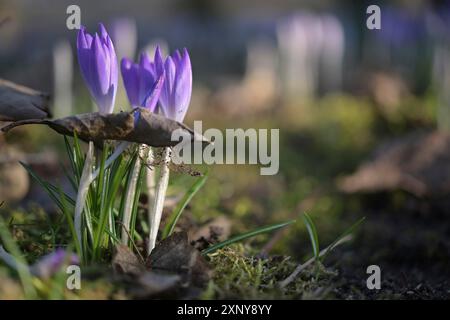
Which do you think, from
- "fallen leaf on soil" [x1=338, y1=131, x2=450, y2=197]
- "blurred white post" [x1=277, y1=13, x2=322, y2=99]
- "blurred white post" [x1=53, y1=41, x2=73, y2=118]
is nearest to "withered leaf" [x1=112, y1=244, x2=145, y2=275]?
"fallen leaf on soil" [x1=338, y1=131, x2=450, y2=197]

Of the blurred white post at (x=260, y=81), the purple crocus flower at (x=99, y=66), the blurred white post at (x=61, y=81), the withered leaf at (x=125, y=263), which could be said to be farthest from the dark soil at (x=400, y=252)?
the blurred white post at (x=260, y=81)

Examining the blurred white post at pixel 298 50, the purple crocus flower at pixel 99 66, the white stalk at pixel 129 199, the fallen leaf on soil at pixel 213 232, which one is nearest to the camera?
the purple crocus flower at pixel 99 66

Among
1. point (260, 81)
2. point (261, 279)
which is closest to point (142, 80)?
point (261, 279)

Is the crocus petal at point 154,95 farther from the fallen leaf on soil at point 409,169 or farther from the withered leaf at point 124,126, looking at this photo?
the fallen leaf on soil at point 409,169

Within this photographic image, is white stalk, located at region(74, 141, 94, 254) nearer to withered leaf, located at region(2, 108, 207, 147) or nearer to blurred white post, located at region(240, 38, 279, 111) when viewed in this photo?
withered leaf, located at region(2, 108, 207, 147)
